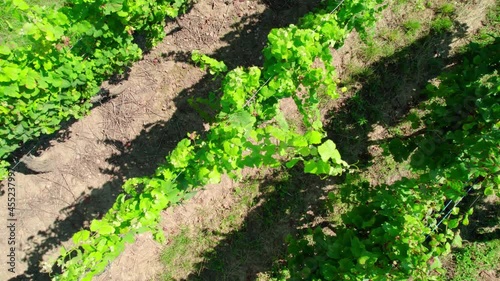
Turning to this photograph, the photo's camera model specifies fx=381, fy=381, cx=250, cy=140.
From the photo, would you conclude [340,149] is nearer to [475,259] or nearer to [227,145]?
[475,259]

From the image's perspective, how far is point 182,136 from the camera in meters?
5.20

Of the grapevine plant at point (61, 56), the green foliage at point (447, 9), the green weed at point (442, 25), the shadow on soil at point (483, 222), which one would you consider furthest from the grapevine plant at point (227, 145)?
the shadow on soil at point (483, 222)

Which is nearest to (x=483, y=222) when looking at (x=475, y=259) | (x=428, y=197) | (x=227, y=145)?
(x=475, y=259)

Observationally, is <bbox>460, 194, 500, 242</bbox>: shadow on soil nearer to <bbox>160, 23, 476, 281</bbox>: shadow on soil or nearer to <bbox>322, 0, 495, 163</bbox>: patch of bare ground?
<bbox>322, 0, 495, 163</bbox>: patch of bare ground

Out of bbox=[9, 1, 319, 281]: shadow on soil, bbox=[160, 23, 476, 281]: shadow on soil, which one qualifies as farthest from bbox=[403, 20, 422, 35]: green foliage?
bbox=[9, 1, 319, 281]: shadow on soil

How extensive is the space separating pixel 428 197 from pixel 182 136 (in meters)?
3.12

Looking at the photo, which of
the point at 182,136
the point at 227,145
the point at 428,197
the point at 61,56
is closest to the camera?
the point at 227,145

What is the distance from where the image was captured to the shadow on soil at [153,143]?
5203mm

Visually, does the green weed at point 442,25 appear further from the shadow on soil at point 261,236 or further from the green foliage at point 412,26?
the shadow on soil at point 261,236

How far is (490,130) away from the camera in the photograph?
3.48 metres

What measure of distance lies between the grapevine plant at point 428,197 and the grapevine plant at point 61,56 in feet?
9.63

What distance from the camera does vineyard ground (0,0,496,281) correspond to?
5203 mm

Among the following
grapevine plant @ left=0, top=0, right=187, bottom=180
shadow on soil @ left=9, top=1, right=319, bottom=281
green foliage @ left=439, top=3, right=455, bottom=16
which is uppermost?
grapevine plant @ left=0, top=0, right=187, bottom=180

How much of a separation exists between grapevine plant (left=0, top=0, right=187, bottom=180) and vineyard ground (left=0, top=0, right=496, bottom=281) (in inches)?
28.6
